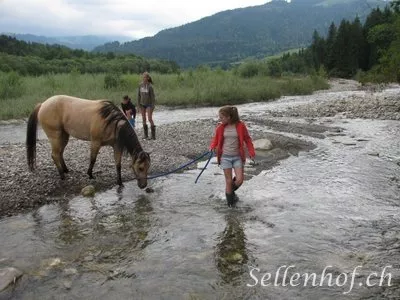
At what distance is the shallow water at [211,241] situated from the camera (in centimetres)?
495

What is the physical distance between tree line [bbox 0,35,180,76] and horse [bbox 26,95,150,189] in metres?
29.9

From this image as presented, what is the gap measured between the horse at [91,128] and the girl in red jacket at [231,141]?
181 cm

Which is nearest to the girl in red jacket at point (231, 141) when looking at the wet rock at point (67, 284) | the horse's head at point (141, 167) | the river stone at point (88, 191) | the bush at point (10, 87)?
the horse's head at point (141, 167)

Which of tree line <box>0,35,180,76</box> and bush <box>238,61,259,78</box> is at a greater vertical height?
tree line <box>0,35,180,76</box>

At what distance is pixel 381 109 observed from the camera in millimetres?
22547

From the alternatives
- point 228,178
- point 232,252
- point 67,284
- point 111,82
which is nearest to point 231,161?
point 228,178

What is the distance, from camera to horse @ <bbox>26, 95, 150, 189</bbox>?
27.3 feet

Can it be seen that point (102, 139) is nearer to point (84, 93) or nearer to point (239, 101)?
point (84, 93)

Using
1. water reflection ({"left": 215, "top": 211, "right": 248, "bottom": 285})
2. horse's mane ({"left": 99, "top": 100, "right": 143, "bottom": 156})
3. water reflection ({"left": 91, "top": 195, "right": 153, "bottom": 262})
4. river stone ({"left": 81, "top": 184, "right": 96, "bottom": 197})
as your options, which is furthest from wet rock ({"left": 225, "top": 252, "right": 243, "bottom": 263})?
river stone ({"left": 81, "top": 184, "right": 96, "bottom": 197})

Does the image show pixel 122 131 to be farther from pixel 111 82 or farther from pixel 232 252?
pixel 111 82

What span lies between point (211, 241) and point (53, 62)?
53.2 m

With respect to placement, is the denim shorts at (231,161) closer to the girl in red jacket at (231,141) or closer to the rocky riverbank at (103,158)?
the girl in red jacket at (231,141)

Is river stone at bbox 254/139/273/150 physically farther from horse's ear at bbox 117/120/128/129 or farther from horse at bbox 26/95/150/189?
horse's ear at bbox 117/120/128/129

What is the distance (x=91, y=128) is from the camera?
28.0 ft
